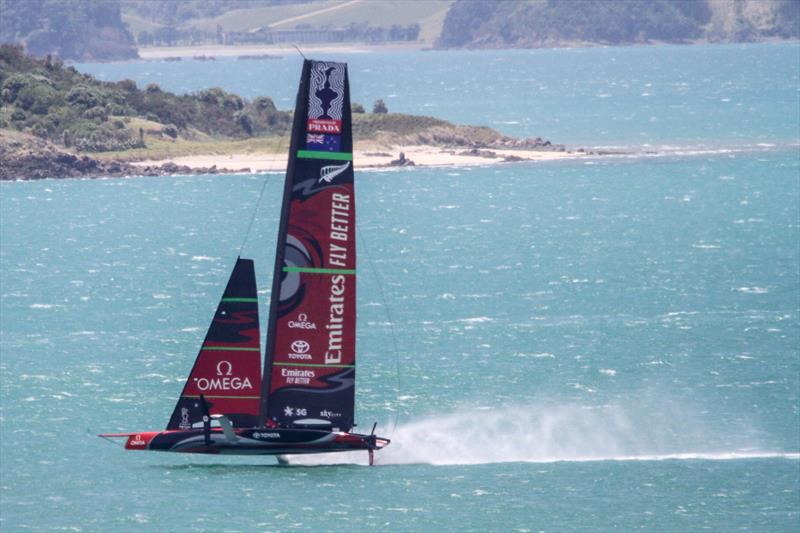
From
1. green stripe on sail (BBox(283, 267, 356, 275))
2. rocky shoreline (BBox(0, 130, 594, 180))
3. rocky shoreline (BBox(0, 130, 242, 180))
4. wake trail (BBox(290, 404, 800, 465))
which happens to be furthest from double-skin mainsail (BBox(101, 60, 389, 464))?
rocky shoreline (BBox(0, 130, 242, 180))

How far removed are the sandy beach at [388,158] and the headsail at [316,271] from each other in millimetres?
97170

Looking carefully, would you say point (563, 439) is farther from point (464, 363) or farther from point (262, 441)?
point (262, 441)

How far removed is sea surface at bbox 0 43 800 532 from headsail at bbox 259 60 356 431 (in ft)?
12.7

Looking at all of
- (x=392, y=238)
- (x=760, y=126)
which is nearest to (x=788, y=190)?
(x=392, y=238)

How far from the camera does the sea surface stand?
47938 millimetres

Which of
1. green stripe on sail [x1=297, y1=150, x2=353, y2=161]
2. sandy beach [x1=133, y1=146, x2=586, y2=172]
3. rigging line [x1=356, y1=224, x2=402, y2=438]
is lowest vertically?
sandy beach [x1=133, y1=146, x2=586, y2=172]

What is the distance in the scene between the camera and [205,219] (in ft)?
377

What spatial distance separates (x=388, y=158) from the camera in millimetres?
151125

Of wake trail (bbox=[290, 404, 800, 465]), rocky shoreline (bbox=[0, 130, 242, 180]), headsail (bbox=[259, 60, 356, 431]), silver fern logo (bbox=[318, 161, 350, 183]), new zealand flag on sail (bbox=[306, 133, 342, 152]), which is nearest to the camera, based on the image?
headsail (bbox=[259, 60, 356, 431])

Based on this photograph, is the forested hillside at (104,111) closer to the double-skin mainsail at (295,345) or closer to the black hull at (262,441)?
the double-skin mainsail at (295,345)

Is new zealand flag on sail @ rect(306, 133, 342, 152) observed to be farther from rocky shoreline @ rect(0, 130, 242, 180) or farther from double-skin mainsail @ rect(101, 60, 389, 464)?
rocky shoreline @ rect(0, 130, 242, 180)

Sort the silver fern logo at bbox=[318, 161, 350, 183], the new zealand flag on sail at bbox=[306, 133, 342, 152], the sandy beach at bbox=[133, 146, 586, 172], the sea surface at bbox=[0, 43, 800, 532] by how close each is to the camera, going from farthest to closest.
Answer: the sandy beach at bbox=[133, 146, 586, 172] < the sea surface at bbox=[0, 43, 800, 532] < the silver fern logo at bbox=[318, 161, 350, 183] < the new zealand flag on sail at bbox=[306, 133, 342, 152]

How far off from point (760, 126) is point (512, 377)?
5195 inches

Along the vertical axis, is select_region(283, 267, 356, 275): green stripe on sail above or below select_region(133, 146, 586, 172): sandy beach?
above
